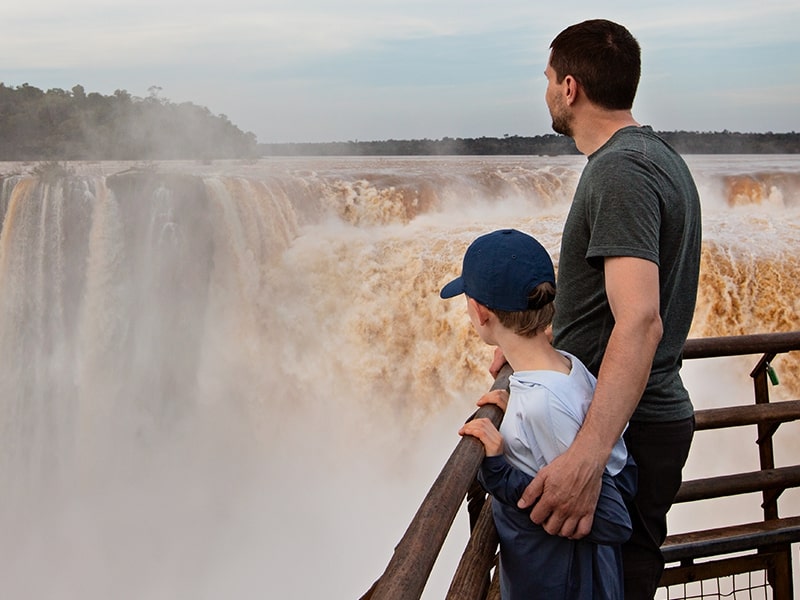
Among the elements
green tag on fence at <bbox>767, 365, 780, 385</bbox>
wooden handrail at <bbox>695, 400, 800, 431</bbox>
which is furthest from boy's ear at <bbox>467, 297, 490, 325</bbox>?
green tag on fence at <bbox>767, 365, 780, 385</bbox>

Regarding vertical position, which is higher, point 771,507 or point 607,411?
point 607,411

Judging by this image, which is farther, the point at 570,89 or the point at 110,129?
the point at 110,129

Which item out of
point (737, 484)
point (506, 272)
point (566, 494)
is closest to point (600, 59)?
point (506, 272)

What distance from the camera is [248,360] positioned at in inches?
473

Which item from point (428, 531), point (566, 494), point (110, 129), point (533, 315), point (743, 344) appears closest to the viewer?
point (428, 531)

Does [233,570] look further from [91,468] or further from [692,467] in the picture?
[692,467]

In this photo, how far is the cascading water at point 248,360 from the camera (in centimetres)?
1002

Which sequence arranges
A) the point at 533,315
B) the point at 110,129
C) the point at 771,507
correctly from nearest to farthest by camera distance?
the point at 533,315 → the point at 771,507 → the point at 110,129

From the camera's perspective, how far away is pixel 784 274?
9.27 metres

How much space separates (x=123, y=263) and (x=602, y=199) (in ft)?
40.0

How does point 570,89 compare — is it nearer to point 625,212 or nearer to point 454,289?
point 625,212

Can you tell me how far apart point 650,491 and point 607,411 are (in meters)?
0.35

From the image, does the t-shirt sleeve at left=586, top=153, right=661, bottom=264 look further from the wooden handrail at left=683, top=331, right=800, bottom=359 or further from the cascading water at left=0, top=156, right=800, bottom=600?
the cascading water at left=0, top=156, right=800, bottom=600

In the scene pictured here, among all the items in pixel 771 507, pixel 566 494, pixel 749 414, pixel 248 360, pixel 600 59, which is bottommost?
pixel 248 360
